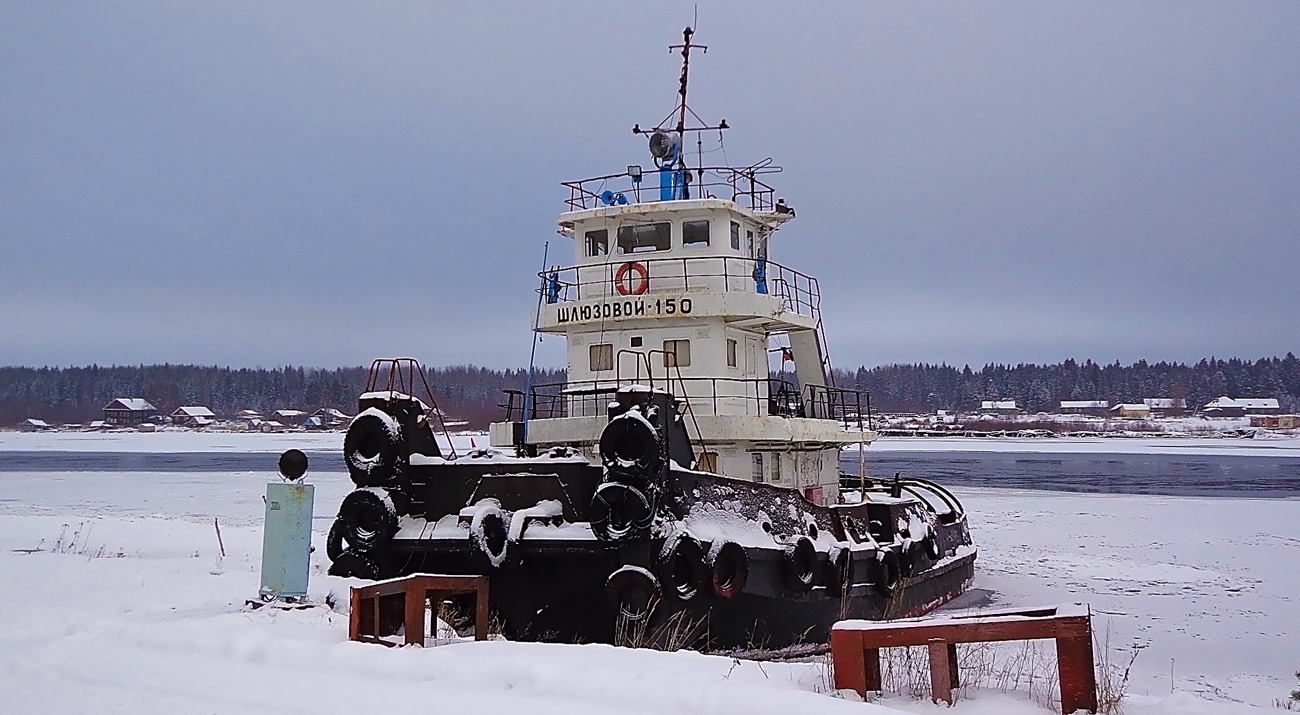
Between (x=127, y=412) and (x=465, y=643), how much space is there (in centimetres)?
14022

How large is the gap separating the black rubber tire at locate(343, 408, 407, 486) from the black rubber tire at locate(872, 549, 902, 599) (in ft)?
19.5

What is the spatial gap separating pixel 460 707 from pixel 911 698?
8.21 ft

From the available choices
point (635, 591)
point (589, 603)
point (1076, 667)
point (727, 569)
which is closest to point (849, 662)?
point (1076, 667)

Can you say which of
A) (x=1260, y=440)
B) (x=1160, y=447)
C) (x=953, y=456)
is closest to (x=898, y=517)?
(x=953, y=456)

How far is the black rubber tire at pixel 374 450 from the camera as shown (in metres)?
11.6

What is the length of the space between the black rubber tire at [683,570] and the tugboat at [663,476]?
2cm

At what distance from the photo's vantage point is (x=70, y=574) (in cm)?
1234

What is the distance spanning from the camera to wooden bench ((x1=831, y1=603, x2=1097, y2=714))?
5996 millimetres

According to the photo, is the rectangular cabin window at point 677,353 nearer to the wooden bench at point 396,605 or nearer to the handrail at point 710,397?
the handrail at point 710,397

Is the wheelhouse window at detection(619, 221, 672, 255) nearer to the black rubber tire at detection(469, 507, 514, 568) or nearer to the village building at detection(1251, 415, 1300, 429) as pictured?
the black rubber tire at detection(469, 507, 514, 568)

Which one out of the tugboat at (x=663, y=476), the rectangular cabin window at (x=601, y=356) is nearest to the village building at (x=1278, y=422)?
the tugboat at (x=663, y=476)

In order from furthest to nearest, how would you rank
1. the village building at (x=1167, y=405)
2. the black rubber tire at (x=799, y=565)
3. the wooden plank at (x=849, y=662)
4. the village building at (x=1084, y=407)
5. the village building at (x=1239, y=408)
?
the village building at (x=1167, y=405) → the village building at (x=1084, y=407) → the village building at (x=1239, y=408) → the black rubber tire at (x=799, y=565) → the wooden plank at (x=849, y=662)

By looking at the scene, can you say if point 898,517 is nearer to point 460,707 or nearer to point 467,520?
point 467,520

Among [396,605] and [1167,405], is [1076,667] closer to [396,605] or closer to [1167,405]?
[396,605]
